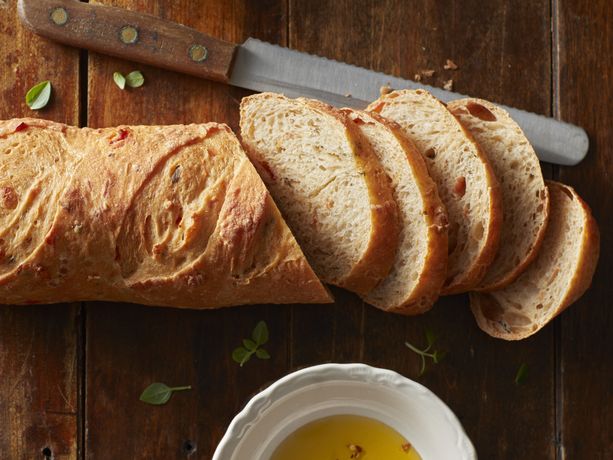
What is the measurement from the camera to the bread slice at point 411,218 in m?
2.31

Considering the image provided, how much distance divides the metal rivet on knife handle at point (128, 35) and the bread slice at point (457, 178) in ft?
2.68

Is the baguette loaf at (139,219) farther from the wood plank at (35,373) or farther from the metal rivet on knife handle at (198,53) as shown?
the metal rivet on knife handle at (198,53)

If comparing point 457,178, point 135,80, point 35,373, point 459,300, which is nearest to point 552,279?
point 459,300

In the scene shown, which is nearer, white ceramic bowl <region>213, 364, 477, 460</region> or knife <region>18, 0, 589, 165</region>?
white ceramic bowl <region>213, 364, 477, 460</region>

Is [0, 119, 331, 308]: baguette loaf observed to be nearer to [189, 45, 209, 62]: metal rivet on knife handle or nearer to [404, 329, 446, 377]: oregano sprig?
[189, 45, 209, 62]: metal rivet on knife handle

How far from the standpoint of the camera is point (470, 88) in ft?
8.93

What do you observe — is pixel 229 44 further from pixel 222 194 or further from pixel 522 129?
pixel 522 129

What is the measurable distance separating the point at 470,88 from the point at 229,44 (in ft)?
2.80

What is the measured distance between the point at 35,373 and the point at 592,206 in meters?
1.97

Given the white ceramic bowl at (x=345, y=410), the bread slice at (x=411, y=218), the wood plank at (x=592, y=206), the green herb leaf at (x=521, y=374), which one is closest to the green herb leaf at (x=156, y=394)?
the white ceramic bowl at (x=345, y=410)

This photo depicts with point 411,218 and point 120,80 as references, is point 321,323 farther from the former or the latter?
point 120,80

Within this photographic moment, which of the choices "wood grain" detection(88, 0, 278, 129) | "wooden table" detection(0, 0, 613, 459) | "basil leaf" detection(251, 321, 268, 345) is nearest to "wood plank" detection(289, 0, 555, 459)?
"wooden table" detection(0, 0, 613, 459)

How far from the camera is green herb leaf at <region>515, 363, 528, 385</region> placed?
266 cm

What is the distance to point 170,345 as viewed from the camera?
258 centimetres
